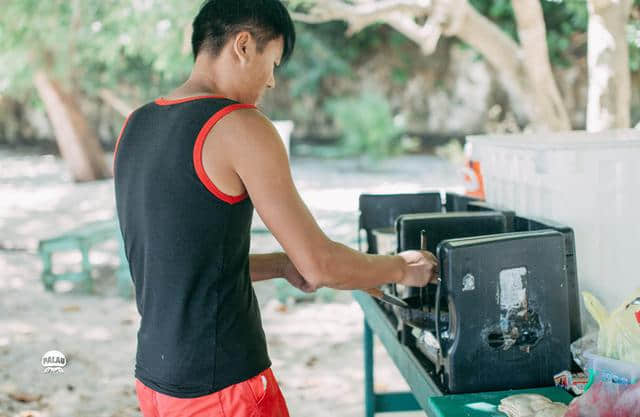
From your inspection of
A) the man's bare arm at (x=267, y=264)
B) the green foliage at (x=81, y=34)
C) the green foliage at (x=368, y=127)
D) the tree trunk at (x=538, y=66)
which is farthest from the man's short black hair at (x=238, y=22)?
Answer: the green foliage at (x=368, y=127)

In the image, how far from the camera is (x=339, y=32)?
1497 centimetres

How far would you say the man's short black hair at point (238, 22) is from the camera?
4.80ft

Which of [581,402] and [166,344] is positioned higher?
[166,344]

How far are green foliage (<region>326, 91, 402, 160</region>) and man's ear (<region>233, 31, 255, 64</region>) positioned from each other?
485 inches

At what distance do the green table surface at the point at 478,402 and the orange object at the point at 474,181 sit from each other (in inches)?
46.9

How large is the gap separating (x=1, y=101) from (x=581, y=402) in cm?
1805

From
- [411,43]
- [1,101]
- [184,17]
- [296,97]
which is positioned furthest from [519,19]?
[1,101]

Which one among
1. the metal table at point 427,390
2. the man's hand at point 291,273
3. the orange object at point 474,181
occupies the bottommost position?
the metal table at point 427,390

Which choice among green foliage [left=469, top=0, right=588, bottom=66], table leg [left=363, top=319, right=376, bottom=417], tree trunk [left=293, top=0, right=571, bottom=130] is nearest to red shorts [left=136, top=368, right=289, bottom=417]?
table leg [left=363, top=319, right=376, bottom=417]

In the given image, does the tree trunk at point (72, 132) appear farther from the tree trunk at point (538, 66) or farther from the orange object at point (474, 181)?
the orange object at point (474, 181)

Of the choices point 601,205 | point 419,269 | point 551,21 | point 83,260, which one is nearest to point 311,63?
point 551,21

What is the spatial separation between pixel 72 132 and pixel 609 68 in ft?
29.9

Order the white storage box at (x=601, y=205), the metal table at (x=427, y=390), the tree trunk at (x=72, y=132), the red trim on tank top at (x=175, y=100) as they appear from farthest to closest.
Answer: the tree trunk at (x=72, y=132)
the white storage box at (x=601, y=205)
the metal table at (x=427, y=390)
the red trim on tank top at (x=175, y=100)

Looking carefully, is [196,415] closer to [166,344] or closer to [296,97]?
[166,344]
